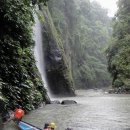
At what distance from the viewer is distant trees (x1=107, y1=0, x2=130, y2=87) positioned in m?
36.7

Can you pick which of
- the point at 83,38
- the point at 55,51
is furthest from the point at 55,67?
the point at 83,38

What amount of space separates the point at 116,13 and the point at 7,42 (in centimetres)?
3266

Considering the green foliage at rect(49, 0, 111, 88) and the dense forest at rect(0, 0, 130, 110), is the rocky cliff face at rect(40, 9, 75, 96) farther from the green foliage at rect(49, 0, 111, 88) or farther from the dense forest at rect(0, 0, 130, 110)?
the green foliage at rect(49, 0, 111, 88)

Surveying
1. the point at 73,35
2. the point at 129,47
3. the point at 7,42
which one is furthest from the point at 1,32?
the point at 73,35

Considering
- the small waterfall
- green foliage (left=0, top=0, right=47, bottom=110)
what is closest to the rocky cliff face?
the small waterfall

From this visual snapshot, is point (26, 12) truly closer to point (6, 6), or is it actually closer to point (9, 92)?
point (6, 6)

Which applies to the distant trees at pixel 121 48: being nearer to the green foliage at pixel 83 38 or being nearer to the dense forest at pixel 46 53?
the dense forest at pixel 46 53

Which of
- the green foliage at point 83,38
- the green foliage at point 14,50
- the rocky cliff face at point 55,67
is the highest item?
the green foliage at point 83,38

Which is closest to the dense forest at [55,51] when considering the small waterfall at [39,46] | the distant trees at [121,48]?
the distant trees at [121,48]

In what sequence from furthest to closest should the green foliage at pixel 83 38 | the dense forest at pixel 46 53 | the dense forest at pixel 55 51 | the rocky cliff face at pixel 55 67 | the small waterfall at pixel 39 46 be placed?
the green foliage at pixel 83 38, the rocky cliff face at pixel 55 67, the small waterfall at pixel 39 46, the dense forest at pixel 55 51, the dense forest at pixel 46 53

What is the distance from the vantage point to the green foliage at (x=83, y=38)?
49.2 meters

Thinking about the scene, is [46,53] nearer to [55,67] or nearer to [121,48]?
[55,67]

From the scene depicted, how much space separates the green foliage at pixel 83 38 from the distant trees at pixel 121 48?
7.28 m

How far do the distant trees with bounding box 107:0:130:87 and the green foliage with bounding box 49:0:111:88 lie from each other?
7.28 metres
